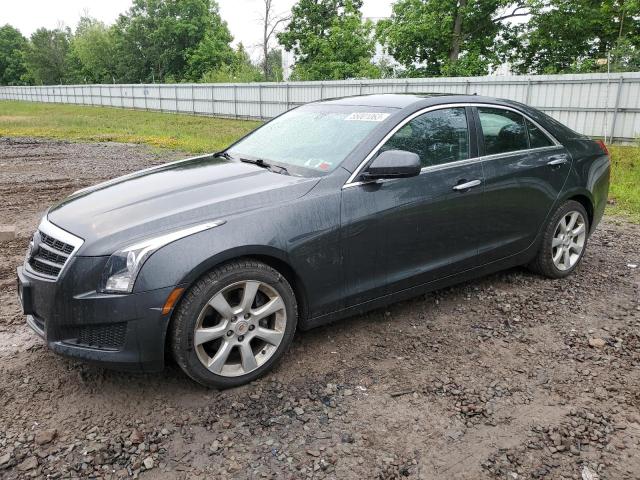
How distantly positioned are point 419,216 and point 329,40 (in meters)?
39.9

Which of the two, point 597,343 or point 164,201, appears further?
point 597,343

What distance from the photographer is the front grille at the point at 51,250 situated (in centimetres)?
283

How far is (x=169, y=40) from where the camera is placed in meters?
62.8

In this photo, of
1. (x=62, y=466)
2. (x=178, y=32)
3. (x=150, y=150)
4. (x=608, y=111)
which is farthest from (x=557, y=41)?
(x=178, y=32)

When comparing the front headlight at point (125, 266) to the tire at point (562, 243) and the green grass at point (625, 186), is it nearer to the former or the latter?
the tire at point (562, 243)

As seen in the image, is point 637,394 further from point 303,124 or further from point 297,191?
point 303,124

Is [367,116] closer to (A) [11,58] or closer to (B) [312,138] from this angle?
(B) [312,138]

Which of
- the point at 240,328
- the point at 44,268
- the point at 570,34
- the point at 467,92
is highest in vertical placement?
the point at 570,34

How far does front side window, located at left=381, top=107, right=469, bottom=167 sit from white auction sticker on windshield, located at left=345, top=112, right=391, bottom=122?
0.16 meters

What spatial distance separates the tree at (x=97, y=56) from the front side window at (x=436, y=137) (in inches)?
2805

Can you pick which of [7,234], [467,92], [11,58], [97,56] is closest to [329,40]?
[467,92]

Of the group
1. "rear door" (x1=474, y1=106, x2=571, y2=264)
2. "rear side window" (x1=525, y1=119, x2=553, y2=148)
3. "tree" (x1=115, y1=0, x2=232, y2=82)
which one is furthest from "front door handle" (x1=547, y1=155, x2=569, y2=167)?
"tree" (x1=115, y1=0, x2=232, y2=82)

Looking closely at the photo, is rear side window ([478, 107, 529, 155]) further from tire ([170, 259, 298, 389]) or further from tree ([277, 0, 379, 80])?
tree ([277, 0, 379, 80])

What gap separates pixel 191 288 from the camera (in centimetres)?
280
